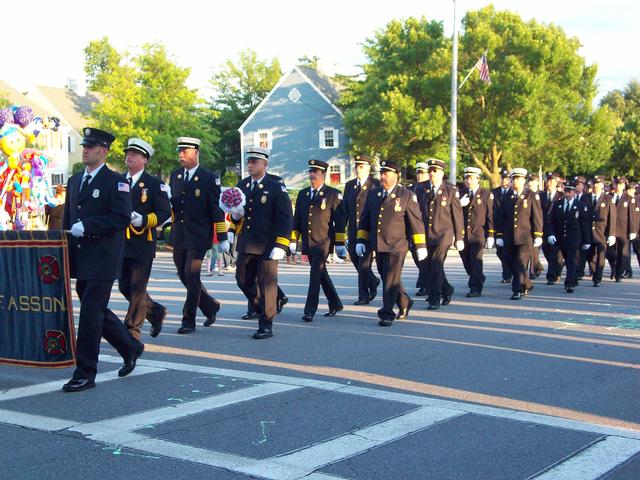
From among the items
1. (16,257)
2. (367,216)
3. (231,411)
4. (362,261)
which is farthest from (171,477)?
(362,261)

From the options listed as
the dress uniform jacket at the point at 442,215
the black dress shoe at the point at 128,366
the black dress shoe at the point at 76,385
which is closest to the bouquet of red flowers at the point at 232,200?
the black dress shoe at the point at 128,366

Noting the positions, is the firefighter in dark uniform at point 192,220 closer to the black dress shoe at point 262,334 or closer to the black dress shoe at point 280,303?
the black dress shoe at point 262,334

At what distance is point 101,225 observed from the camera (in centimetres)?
755

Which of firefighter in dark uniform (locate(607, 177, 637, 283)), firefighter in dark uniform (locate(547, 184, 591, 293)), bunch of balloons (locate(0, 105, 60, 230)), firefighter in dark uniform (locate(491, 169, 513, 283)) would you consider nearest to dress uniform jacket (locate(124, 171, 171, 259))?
firefighter in dark uniform (locate(491, 169, 513, 283))

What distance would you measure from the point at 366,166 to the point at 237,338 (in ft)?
13.6

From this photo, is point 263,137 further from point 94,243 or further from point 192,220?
point 94,243

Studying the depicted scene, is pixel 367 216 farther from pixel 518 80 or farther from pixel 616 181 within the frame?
pixel 518 80

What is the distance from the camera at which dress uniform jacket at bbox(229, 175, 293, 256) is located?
35.4 ft

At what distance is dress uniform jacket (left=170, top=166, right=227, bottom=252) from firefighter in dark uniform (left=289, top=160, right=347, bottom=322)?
1657 mm

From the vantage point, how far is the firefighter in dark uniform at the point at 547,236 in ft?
56.6

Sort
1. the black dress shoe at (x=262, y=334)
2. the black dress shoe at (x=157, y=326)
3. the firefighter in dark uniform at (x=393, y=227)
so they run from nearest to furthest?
the black dress shoe at (x=157, y=326) → the black dress shoe at (x=262, y=334) → the firefighter in dark uniform at (x=393, y=227)

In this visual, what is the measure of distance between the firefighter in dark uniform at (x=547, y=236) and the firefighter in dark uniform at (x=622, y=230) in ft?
3.54

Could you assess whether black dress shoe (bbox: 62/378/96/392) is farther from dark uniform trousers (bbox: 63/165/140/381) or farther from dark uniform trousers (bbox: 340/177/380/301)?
dark uniform trousers (bbox: 340/177/380/301)

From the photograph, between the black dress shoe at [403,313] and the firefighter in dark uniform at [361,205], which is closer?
the black dress shoe at [403,313]
